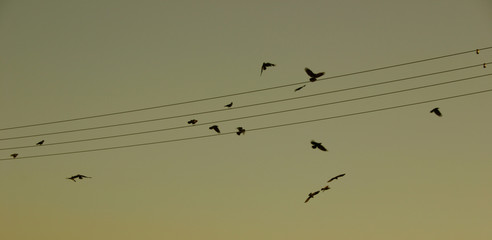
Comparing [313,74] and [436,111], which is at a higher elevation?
[313,74]

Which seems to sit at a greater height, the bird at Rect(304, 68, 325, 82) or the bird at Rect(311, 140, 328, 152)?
the bird at Rect(304, 68, 325, 82)

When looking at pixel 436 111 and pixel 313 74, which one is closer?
pixel 313 74

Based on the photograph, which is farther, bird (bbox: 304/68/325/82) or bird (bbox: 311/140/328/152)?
bird (bbox: 311/140/328/152)

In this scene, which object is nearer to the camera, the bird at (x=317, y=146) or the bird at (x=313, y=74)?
the bird at (x=313, y=74)

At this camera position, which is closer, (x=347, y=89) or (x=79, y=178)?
(x=347, y=89)

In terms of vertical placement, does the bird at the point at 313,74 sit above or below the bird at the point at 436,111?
above

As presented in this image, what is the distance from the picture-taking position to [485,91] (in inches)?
1127

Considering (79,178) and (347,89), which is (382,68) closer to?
(347,89)

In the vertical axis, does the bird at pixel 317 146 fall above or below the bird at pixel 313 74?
below

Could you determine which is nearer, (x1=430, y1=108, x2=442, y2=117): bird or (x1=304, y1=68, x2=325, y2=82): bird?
(x1=304, y1=68, x2=325, y2=82): bird

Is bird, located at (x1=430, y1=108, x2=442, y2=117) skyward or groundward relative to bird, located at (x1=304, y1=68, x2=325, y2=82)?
groundward

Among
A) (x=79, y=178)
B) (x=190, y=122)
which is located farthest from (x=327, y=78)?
(x=79, y=178)

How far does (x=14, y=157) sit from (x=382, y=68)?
62.6 ft

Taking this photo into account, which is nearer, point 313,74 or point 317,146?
point 313,74
